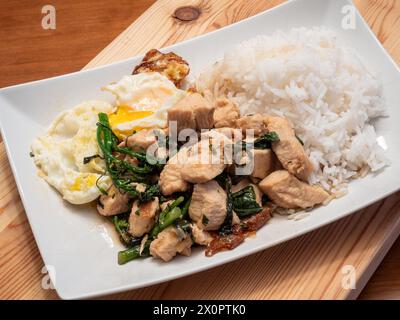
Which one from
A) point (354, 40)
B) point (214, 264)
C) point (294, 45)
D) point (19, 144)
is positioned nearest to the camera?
point (214, 264)

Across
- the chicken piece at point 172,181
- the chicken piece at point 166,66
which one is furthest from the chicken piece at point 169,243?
the chicken piece at point 166,66

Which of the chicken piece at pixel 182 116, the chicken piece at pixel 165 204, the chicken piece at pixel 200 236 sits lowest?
the chicken piece at pixel 200 236

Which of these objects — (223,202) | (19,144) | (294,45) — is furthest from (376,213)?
(19,144)

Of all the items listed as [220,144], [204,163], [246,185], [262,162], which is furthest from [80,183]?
[262,162]

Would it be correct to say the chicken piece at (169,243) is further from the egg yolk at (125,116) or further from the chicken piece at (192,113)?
the egg yolk at (125,116)

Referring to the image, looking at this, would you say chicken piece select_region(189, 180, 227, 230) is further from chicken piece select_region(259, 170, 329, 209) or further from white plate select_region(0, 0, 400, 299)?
chicken piece select_region(259, 170, 329, 209)

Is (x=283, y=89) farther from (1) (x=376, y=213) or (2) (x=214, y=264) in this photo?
(2) (x=214, y=264)

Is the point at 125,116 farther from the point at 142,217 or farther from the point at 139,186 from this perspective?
the point at 142,217
